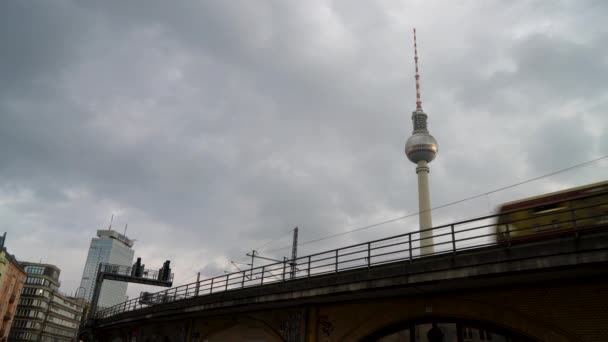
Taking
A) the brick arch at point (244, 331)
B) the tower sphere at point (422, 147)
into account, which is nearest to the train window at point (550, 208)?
the brick arch at point (244, 331)

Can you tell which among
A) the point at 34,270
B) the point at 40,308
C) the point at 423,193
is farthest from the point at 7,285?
the point at 423,193

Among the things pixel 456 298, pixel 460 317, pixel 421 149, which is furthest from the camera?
pixel 421 149

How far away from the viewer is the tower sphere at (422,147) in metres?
87.2

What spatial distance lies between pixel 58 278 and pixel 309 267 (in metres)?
123

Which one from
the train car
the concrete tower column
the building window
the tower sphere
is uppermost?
the tower sphere

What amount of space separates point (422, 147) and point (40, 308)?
9898 cm

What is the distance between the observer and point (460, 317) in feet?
46.7

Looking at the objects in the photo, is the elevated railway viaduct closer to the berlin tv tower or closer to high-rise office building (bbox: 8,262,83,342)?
the berlin tv tower

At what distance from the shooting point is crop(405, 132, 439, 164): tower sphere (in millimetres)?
87250

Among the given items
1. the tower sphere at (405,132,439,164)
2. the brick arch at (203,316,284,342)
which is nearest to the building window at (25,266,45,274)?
the tower sphere at (405,132,439,164)

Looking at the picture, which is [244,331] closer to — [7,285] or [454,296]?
[454,296]

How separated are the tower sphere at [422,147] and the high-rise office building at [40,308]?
94.3 m

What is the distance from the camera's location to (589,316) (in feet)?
37.3

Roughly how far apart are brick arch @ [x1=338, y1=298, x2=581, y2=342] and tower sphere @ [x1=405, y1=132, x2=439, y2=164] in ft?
244
